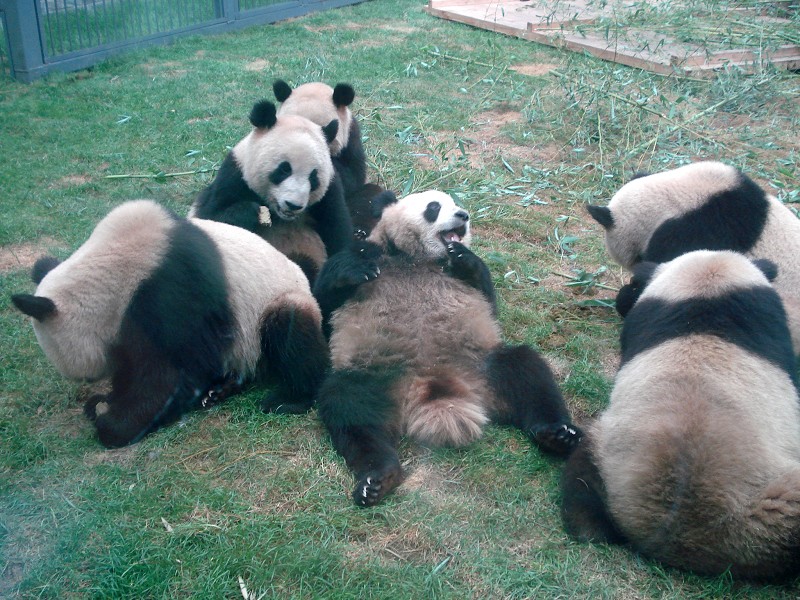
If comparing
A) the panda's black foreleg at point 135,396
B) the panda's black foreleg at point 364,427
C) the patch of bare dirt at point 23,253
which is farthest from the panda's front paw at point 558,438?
the patch of bare dirt at point 23,253

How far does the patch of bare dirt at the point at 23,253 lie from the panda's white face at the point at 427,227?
8.49 ft

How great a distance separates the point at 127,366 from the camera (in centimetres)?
386

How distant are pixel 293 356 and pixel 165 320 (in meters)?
0.71

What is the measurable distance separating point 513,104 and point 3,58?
5856mm

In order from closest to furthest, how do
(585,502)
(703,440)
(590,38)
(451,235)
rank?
(703,440), (585,502), (451,235), (590,38)

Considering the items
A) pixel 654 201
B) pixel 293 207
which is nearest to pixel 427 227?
pixel 293 207

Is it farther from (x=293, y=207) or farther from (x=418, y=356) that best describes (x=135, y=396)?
(x=293, y=207)

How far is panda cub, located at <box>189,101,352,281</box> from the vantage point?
527cm

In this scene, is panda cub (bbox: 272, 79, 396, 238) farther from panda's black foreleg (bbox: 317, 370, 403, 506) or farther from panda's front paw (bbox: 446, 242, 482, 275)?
panda's black foreleg (bbox: 317, 370, 403, 506)

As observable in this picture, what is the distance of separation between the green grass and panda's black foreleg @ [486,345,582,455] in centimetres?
9

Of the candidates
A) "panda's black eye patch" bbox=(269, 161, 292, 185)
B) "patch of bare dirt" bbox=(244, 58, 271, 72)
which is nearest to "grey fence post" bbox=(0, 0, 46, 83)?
"patch of bare dirt" bbox=(244, 58, 271, 72)

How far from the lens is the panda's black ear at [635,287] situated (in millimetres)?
4391

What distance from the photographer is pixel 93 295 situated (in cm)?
382

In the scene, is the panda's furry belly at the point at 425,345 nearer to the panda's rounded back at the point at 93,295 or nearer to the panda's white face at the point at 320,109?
the panda's rounded back at the point at 93,295
